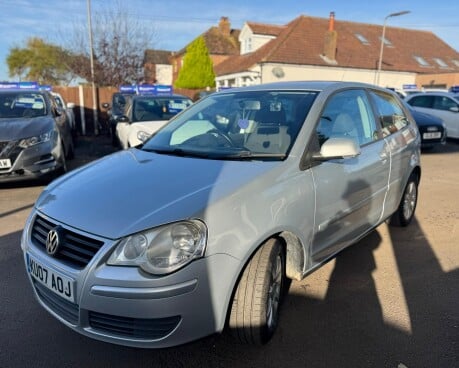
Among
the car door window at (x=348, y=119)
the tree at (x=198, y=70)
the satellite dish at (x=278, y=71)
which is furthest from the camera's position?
the tree at (x=198, y=70)

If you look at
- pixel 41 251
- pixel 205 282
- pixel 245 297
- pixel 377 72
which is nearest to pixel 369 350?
pixel 245 297

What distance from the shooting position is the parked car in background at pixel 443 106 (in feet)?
42.5

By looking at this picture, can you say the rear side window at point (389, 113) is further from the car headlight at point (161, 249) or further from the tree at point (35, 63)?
the tree at point (35, 63)

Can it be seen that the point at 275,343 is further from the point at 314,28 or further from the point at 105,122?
the point at 314,28

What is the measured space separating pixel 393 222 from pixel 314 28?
89.4 feet

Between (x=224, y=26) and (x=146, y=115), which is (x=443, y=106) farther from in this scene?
(x=224, y=26)

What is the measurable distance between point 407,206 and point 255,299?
324cm

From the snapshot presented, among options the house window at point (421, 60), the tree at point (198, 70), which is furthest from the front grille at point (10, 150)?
the house window at point (421, 60)

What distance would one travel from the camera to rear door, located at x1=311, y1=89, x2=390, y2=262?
2943mm

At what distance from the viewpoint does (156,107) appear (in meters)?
8.95

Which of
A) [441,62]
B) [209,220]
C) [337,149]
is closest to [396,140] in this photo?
[337,149]

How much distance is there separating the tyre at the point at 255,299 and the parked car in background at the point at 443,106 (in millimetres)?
12690

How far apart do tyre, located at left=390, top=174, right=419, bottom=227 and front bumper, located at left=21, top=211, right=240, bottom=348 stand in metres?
3.19

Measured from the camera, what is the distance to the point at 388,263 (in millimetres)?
3947
